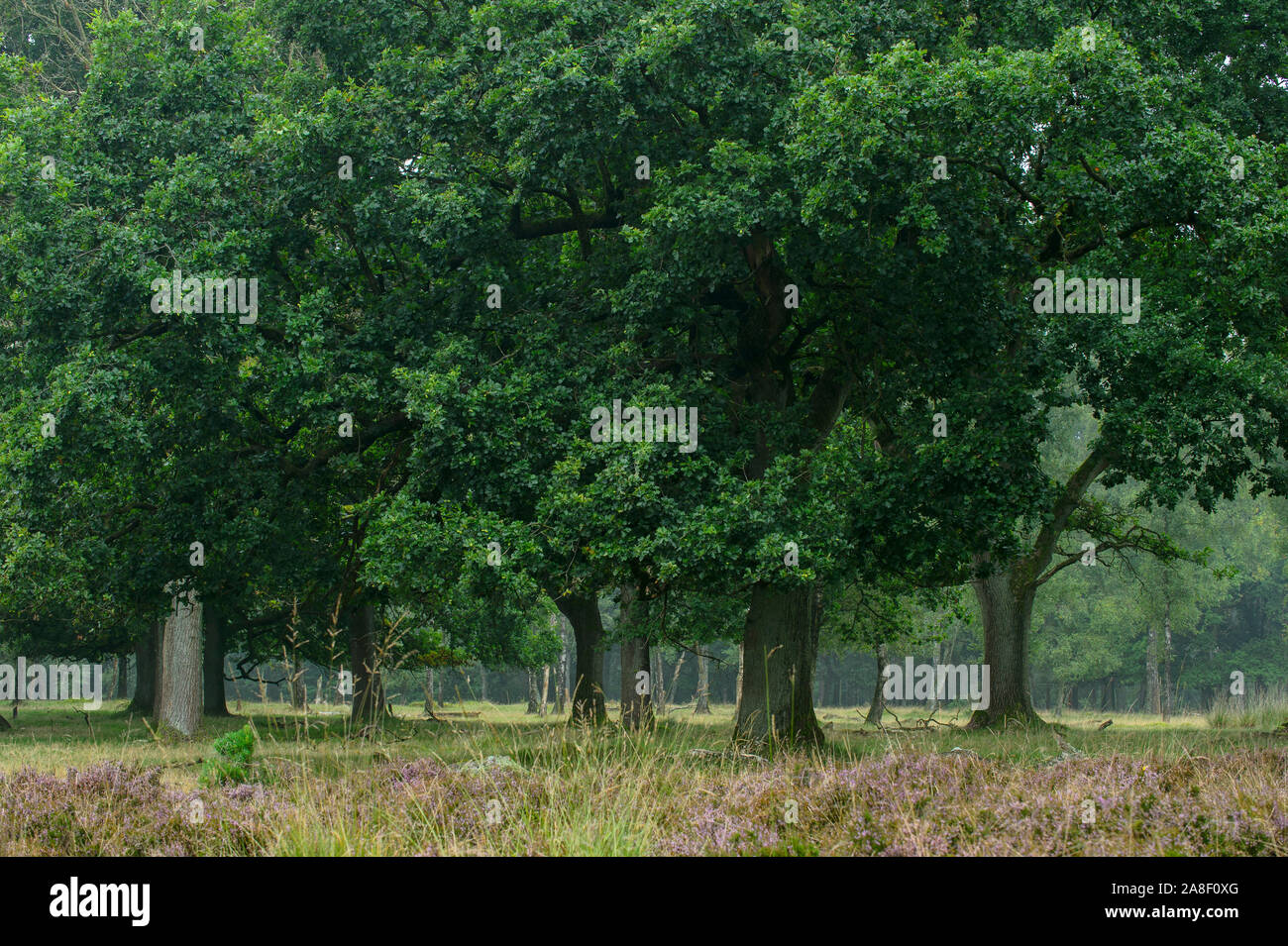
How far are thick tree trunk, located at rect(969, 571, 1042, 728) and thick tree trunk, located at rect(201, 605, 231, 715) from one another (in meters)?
21.2

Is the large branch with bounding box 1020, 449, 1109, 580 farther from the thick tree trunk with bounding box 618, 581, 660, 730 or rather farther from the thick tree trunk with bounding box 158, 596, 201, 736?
the thick tree trunk with bounding box 158, 596, 201, 736

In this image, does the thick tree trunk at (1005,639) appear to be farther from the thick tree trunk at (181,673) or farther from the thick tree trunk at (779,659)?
the thick tree trunk at (181,673)

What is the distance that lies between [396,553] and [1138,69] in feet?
39.0

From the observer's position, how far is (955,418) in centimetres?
1547

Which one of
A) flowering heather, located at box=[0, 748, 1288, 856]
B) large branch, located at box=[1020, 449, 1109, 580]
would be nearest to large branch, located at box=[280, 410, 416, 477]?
flowering heather, located at box=[0, 748, 1288, 856]

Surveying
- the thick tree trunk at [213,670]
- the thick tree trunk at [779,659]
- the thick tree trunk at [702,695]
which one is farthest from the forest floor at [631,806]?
the thick tree trunk at [213,670]

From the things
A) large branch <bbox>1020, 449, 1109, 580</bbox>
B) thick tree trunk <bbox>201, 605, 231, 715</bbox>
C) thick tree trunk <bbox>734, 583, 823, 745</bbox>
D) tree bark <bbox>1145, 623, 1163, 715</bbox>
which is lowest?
tree bark <bbox>1145, 623, 1163, 715</bbox>

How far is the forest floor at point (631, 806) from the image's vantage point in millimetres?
6664

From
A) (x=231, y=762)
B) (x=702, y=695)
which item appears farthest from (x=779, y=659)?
(x=231, y=762)

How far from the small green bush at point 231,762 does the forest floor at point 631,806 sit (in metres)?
0.14

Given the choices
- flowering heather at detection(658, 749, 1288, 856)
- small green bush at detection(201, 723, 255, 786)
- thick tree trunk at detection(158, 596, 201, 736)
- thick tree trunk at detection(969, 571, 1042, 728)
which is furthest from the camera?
thick tree trunk at detection(969, 571, 1042, 728)

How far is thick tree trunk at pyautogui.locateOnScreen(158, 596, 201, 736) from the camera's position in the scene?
74.6 ft

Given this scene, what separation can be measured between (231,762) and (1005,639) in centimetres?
1971

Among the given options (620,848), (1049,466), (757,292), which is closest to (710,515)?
(757,292)
